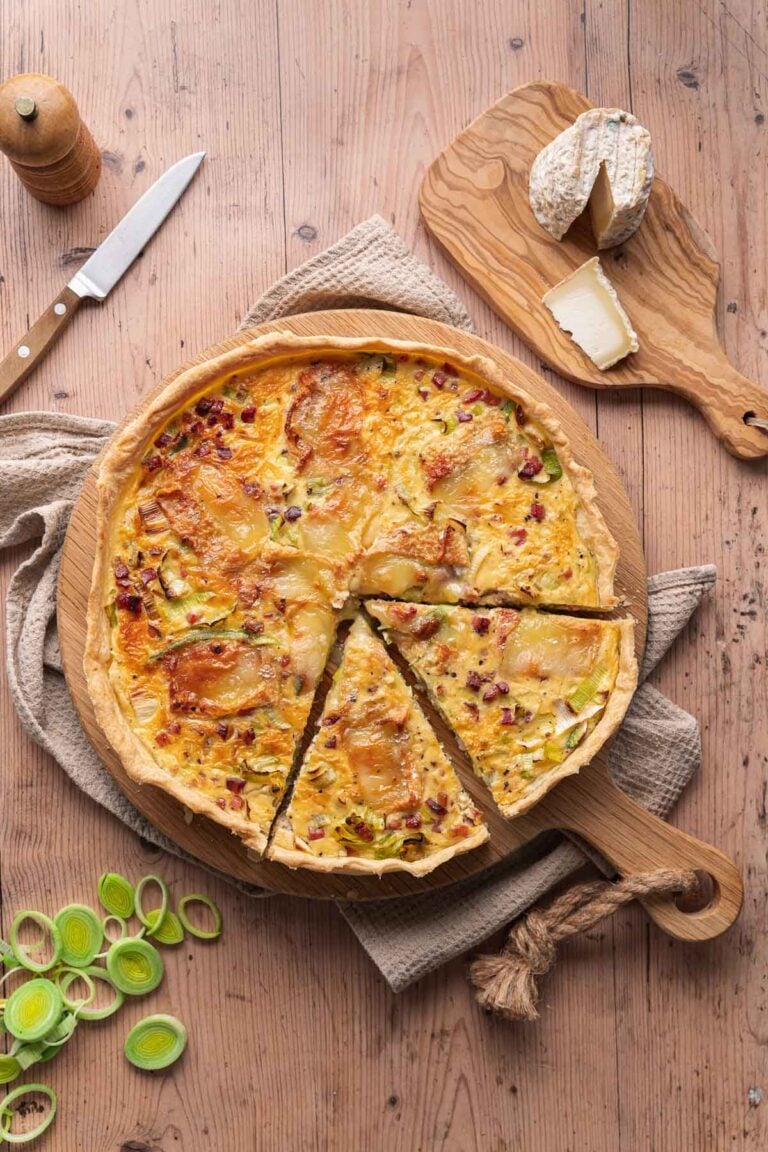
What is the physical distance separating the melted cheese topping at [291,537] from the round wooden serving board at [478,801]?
10.0 inches

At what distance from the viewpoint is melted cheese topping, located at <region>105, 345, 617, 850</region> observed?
12.9 feet

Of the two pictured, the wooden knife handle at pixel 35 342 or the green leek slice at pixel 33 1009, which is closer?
the green leek slice at pixel 33 1009

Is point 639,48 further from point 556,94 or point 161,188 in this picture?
point 161,188

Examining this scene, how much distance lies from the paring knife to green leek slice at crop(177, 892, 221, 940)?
7.10ft

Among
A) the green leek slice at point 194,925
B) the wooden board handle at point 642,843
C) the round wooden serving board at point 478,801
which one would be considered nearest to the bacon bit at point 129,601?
the round wooden serving board at point 478,801

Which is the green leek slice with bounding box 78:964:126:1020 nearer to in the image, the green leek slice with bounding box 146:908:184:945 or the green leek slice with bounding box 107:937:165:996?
Answer: the green leek slice with bounding box 107:937:165:996

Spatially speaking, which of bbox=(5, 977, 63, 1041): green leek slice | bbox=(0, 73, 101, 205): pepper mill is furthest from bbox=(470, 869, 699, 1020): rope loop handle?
bbox=(0, 73, 101, 205): pepper mill

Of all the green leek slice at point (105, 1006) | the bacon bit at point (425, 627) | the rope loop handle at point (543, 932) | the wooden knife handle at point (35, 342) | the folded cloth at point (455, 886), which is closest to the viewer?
the bacon bit at point (425, 627)

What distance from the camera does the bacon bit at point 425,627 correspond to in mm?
3996

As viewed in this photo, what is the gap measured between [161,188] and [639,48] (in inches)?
82.4

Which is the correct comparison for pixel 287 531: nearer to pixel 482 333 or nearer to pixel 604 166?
pixel 482 333

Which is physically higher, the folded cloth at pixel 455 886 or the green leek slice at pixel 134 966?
the folded cloth at pixel 455 886

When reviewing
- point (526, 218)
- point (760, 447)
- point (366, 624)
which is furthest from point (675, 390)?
point (366, 624)

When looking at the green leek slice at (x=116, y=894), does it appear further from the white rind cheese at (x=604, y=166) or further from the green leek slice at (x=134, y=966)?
the white rind cheese at (x=604, y=166)
